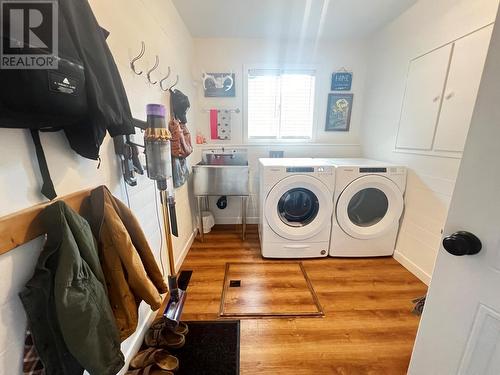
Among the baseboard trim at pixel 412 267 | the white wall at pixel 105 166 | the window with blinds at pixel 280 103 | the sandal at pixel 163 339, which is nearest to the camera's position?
the white wall at pixel 105 166

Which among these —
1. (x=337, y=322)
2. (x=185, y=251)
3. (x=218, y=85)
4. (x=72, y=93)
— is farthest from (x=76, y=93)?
(x=218, y=85)

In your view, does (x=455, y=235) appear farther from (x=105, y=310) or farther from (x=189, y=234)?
(x=189, y=234)

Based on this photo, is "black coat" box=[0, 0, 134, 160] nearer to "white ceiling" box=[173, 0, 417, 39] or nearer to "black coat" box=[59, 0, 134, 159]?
"black coat" box=[59, 0, 134, 159]

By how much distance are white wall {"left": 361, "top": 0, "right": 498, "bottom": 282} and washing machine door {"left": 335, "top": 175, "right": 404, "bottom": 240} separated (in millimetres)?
131

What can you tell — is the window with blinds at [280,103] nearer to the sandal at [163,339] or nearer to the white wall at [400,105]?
the white wall at [400,105]

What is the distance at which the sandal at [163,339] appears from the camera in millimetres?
1245

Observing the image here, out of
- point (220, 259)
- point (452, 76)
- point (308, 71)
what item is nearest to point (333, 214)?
point (220, 259)

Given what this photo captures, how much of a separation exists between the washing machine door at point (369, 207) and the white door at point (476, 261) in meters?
1.33

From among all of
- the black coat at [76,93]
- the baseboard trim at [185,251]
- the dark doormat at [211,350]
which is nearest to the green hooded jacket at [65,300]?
the black coat at [76,93]

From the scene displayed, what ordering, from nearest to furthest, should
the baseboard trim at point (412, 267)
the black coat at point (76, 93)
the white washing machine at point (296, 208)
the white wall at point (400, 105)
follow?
the black coat at point (76, 93) < the white wall at point (400, 105) < the baseboard trim at point (412, 267) < the white washing machine at point (296, 208)

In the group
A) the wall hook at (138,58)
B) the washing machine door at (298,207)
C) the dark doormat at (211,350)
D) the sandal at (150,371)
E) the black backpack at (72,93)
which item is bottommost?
the dark doormat at (211,350)

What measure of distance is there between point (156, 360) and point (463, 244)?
1.45 meters

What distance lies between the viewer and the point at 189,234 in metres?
2.38

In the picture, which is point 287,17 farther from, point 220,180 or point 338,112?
point 220,180
